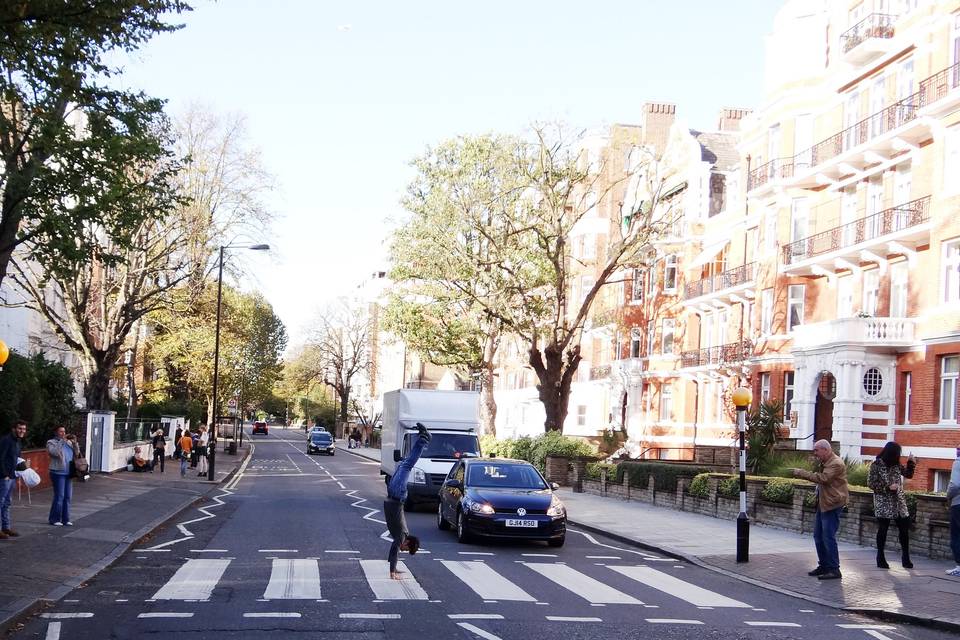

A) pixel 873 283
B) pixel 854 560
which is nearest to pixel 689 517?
pixel 854 560

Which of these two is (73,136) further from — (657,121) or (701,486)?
(657,121)

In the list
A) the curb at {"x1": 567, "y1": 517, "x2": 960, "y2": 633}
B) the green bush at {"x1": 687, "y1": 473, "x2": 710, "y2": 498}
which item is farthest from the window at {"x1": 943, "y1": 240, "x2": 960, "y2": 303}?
the curb at {"x1": 567, "y1": 517, "x2": 960, "y2": 633}

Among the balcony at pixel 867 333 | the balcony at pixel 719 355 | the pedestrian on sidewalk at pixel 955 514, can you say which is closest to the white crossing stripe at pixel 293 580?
the pedestrian on sidewalk at pixel 955 514

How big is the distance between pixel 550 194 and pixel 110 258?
22.9 meters

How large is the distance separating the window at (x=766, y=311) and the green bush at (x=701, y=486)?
51.6ft

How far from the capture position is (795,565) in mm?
16266

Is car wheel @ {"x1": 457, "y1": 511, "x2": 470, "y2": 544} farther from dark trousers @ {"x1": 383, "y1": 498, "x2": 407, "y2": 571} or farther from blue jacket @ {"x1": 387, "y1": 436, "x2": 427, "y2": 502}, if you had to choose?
blue jacket @ {"x1": 387, "y1": 436, "x2": 427, "y2": 502}

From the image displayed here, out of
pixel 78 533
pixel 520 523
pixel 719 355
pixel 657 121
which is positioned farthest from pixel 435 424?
pixel 657 121

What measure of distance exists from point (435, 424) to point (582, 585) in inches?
642

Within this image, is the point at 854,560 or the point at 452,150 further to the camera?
the point at 452,150

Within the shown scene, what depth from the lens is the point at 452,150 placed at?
4812cm

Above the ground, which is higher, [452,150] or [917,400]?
[452,150]

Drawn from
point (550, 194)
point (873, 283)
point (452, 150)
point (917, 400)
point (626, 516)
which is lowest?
point (626, 516)

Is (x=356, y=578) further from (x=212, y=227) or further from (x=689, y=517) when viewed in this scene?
(x=212, y=227)
